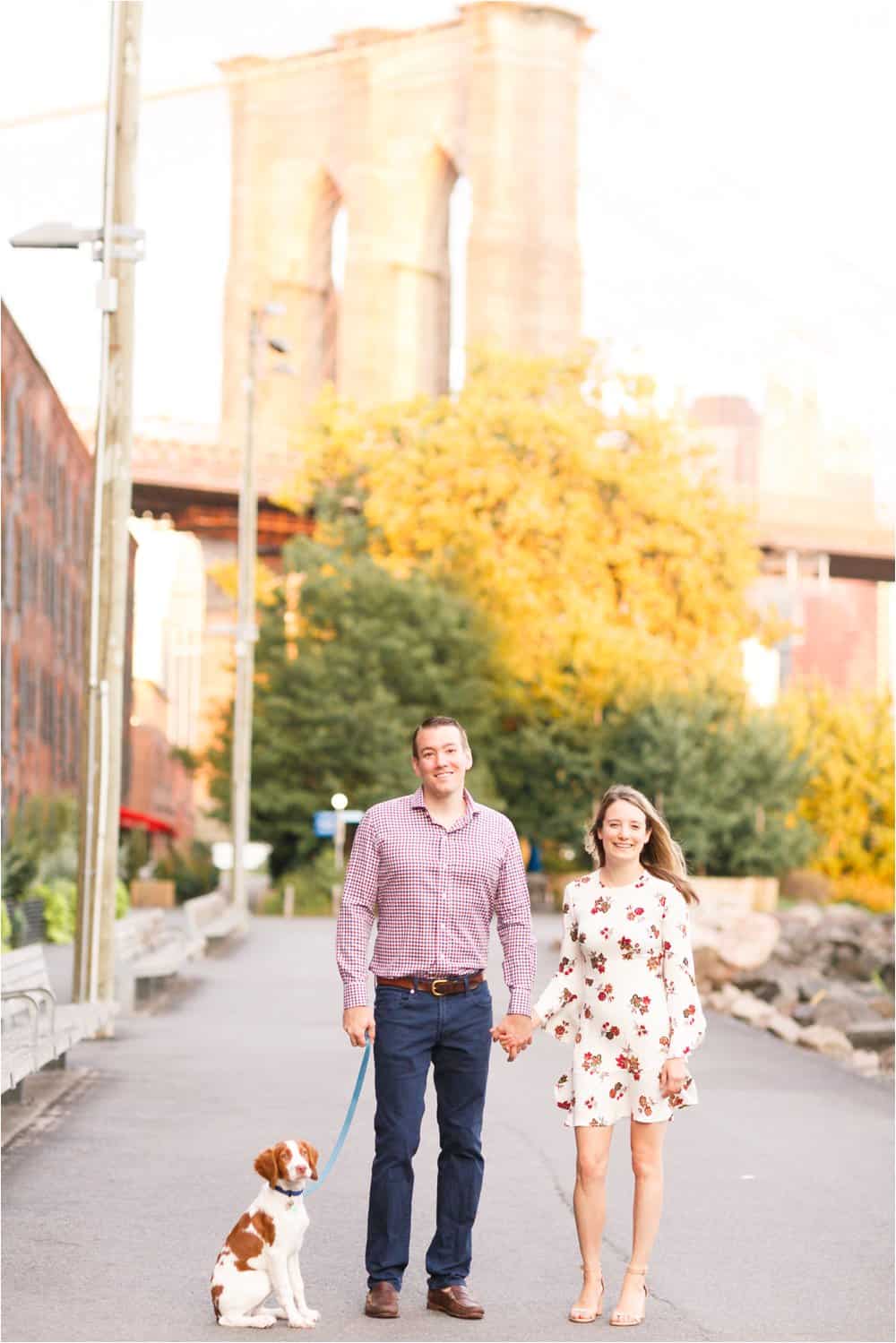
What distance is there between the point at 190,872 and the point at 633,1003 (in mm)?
46395

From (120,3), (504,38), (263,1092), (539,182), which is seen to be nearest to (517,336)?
(539,182)

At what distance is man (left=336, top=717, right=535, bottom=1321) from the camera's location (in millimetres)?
7031

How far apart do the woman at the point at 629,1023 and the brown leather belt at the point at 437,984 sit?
25 cm

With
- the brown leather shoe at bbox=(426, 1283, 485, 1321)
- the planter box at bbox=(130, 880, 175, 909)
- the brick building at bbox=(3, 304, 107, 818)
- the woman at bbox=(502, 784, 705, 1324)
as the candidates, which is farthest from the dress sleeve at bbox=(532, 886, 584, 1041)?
the planter box at bbox=(130, 880, 175, 909)

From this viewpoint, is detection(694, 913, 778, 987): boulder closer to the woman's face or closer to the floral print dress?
the floral print dress

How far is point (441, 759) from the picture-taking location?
277 inches

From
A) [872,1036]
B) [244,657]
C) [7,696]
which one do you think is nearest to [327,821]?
[244,657]

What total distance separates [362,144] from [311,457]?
34.8m

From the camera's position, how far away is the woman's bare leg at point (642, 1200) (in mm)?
7020

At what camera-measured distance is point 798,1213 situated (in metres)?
9.34

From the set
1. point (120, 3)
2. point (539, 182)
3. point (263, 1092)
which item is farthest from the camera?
point (539, 182)

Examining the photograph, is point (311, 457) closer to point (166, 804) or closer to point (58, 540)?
point (58, 540)

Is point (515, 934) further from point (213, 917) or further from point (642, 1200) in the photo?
point (213, 917)

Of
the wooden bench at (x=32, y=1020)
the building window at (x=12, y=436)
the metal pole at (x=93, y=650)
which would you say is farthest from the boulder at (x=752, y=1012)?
the building window at (x=12, y=436)
